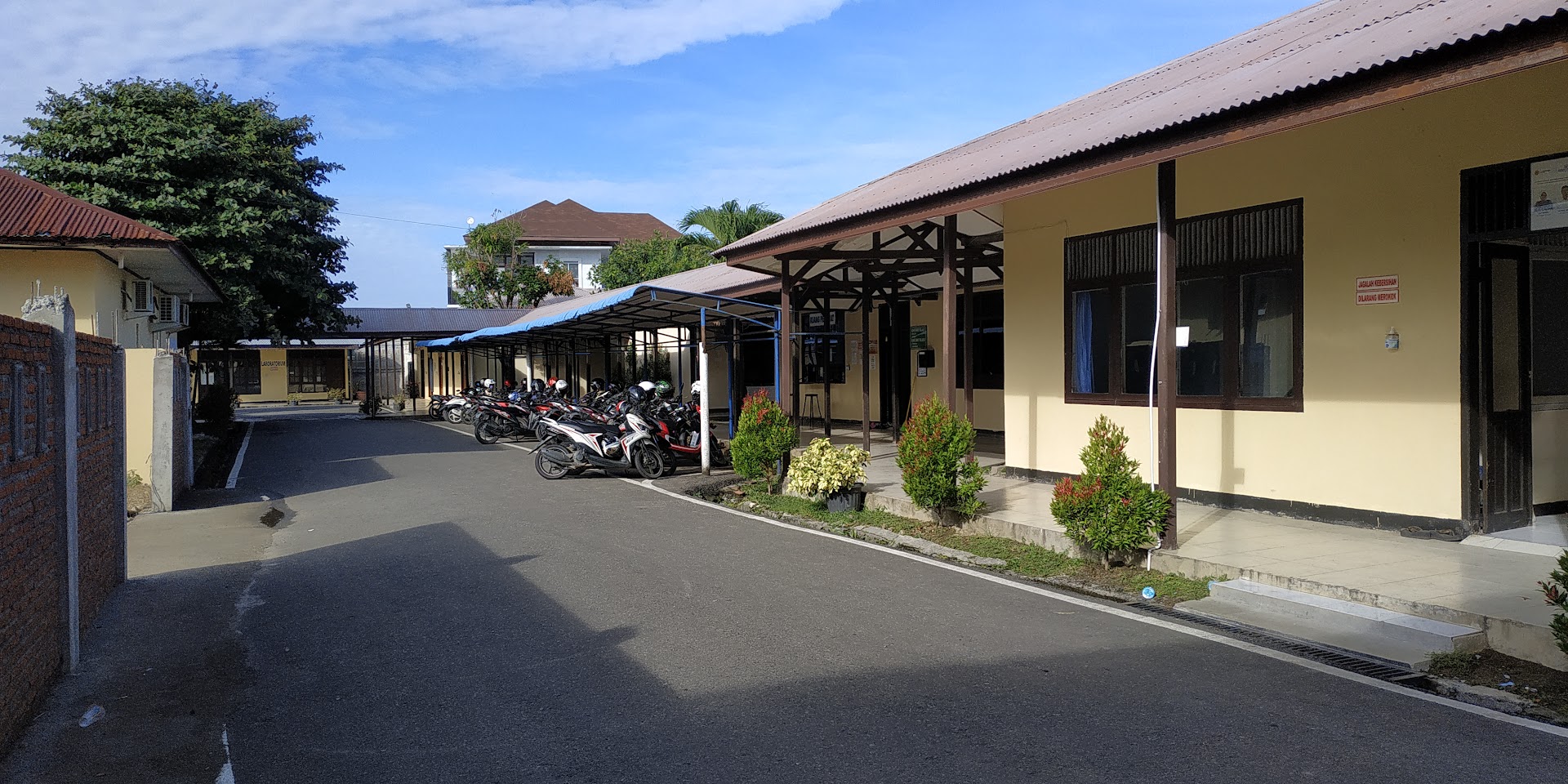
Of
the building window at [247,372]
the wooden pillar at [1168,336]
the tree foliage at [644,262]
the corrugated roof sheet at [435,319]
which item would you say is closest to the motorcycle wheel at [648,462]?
the wooden pillar at [1168,336]

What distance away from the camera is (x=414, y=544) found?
955cm

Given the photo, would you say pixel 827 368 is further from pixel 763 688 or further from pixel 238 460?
pixel 763 688

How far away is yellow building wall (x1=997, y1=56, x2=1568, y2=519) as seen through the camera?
25.7 feet

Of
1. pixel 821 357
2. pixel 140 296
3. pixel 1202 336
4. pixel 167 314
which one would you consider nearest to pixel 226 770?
pixel 1202 336

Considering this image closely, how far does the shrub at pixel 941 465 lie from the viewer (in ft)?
31.8

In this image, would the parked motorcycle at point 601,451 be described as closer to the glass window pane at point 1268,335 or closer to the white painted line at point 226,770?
the glass window pane at point 1268,335

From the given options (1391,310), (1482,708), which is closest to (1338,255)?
(1391,310)

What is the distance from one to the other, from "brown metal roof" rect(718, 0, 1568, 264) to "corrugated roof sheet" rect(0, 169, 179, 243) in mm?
8617

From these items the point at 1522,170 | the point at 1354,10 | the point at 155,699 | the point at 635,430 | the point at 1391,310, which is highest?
the point at 1354,10

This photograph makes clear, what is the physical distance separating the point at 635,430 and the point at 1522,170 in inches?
427

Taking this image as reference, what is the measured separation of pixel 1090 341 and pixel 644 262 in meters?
33.6

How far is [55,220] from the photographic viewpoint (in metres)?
14.4

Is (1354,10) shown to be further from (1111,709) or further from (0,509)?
(0,509)

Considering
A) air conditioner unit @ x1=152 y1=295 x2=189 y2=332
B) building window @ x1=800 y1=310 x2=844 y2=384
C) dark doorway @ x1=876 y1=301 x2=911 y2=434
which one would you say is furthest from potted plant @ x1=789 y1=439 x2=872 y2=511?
air conditioner unit @ x1=152 y1=295 x2=189 y2=332
